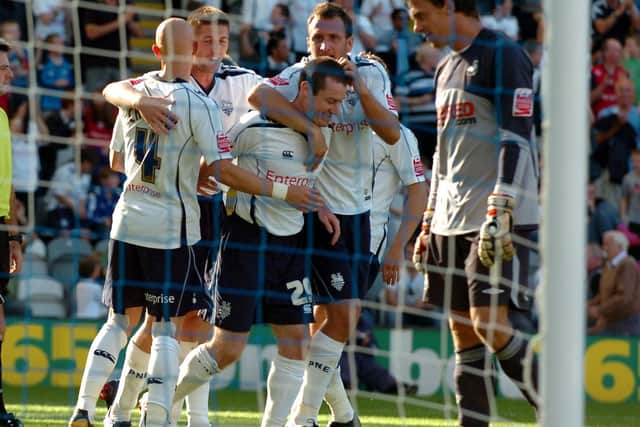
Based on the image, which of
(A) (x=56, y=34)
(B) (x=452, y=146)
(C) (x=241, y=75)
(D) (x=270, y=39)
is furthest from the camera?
(A) (x=56, y=34)

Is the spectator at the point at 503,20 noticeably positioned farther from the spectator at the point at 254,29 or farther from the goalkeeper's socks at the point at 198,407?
the goalkeeper's socks at the point at 198,407

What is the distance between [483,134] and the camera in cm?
580

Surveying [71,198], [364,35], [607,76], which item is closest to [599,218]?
[607,76]

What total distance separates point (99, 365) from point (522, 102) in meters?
2.19

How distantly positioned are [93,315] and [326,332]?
5.20m

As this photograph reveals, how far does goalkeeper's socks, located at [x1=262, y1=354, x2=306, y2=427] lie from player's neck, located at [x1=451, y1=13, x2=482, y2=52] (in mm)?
1591

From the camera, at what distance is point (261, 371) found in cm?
1073

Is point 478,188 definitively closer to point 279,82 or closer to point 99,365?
point 279,82

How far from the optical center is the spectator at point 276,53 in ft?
32.1

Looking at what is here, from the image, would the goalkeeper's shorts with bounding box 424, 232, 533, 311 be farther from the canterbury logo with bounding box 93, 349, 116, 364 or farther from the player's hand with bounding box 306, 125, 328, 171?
the canterbury logo with bounding box 93, 349, 116, 364

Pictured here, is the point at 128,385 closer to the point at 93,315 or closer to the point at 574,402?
the point at 574,402

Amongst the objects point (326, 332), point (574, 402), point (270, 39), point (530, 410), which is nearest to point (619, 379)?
point (530, 410)

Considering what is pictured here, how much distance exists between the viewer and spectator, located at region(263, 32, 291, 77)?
9.79 metres

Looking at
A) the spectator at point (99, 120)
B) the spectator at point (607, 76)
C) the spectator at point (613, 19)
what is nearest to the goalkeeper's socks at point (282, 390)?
the spectator at point (99, 120)
